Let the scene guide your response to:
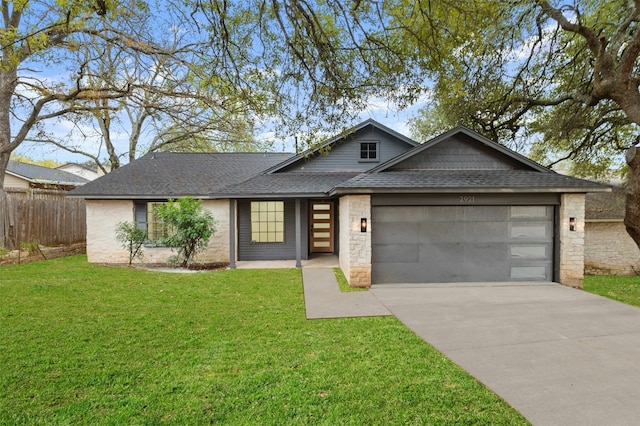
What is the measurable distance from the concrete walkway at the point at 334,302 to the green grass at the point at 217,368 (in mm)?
346

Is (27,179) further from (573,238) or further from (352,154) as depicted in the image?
(573,238)

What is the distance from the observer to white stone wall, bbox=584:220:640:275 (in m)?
10.7

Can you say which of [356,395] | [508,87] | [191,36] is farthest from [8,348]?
[508,87]

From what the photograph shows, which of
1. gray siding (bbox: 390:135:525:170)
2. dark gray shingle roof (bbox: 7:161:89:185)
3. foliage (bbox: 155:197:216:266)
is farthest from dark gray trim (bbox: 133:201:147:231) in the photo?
dark gray shingle roof (bbox: 7:161:89:185)

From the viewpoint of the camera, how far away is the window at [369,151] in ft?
40.4

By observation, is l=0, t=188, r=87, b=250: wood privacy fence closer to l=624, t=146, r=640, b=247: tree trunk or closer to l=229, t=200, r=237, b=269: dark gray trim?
l=229, t=200, r=237, b=269: dark gray trim

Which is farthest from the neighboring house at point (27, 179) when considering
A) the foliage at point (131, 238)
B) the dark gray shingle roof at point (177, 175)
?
the foliage at point (131, 238)

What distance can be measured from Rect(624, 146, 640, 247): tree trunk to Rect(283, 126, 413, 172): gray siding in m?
6.31

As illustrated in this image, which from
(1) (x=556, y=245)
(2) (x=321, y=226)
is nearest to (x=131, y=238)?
(2) (x=321, y=226)

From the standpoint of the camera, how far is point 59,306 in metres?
6.02

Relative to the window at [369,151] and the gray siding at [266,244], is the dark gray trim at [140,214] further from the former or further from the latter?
the window at [369,151]

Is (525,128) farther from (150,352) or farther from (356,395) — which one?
(150,352)

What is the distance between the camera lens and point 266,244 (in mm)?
11930

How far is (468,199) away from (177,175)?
34.2 ft
